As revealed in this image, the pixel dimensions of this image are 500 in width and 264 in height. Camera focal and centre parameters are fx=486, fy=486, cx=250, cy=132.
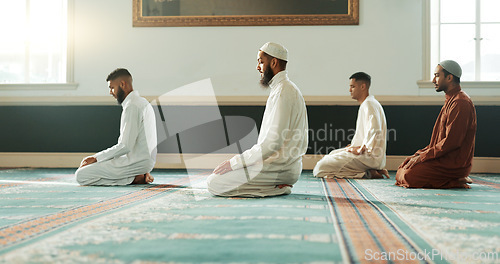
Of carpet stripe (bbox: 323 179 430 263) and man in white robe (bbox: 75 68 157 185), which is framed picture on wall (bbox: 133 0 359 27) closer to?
man in white robe (bbox: 75 68 157 185)

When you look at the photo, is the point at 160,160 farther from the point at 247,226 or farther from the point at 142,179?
the point at 247,226

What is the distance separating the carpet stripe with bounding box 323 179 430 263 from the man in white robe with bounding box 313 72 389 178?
1.68 meters

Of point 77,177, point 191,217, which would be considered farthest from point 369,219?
point 77,177

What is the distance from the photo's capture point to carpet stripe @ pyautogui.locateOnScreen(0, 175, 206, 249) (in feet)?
7.12

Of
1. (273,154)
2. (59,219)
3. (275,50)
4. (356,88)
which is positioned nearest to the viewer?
(59,219)

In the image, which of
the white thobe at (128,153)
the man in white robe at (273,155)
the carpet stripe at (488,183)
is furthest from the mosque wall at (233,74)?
the man in white robe at (273,155)

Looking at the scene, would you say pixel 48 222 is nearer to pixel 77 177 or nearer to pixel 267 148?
pixel 267 148

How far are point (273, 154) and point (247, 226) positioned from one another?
49.9 inches

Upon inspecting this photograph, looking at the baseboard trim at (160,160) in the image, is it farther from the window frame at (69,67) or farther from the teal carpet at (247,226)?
the teal carpet at (247,226)

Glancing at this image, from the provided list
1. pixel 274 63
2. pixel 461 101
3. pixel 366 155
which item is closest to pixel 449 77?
pixel 461 101

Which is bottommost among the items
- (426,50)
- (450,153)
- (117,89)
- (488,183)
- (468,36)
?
(488,183)

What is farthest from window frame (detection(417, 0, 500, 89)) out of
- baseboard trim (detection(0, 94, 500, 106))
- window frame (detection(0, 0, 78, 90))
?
window frame (detection(0, 0, 78, 90))

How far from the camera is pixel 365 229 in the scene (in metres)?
2.38

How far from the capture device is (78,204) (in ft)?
10.6
